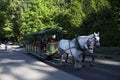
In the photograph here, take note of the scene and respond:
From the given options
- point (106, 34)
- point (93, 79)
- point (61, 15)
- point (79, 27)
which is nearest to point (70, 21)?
point (79, 27)

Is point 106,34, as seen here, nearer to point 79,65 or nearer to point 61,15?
point 79,65

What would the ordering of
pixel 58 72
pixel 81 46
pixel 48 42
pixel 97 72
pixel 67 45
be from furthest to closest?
pixel 48 42 < pixel 67 45 < pixel 81 46 < pixel 58 72 < pixel 97 72

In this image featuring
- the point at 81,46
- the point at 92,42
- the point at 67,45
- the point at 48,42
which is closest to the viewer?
the point at 92,42

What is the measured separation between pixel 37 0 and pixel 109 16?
91.8 ft

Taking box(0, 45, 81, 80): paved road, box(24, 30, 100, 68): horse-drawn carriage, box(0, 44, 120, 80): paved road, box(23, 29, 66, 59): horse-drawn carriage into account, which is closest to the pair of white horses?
box(24, 30, 100, 68): horse-drawn carriage

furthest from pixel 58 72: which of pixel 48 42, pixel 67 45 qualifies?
pixel 48 42

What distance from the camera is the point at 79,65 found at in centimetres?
1764

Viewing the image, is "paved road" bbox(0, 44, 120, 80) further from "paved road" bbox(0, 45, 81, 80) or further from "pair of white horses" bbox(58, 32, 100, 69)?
"pair of white horses" bbox(58, 32, 100, 69)

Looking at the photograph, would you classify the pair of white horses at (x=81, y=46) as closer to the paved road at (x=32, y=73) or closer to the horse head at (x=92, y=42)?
the horse head at (x=92, y=42)

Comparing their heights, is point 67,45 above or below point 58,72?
above

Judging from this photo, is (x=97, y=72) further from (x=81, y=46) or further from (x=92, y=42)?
(x=81, y=46)

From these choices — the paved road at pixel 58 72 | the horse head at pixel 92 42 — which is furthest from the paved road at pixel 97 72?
the horse head at pixel 92 42

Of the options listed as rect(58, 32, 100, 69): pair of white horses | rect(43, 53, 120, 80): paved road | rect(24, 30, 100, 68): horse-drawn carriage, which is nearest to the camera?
rect(43, 53, 120, 80): paved road

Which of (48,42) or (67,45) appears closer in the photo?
(67,45)
